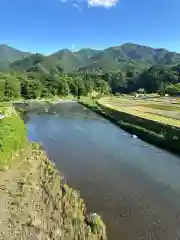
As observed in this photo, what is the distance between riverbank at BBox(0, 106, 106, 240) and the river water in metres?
1.69

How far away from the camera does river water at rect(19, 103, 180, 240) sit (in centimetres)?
2070

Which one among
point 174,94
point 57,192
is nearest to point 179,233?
point 57,192

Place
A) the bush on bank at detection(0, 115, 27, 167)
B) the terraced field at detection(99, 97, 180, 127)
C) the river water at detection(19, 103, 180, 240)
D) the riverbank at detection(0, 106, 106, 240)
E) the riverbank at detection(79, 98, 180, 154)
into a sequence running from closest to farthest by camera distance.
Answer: the riverbank at detection(0, 106, 106, 240) < the river water at detection(19, 103, 180, 240) < the bush on bank at detection(0, 115, 27, 167) < the riverbank at detection(79, 98, 180, 154) < the terraced field at detection(99, 97, 180, 127)

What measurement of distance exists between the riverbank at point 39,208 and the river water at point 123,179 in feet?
5.53

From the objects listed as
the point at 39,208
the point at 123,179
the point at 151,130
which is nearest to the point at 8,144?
the point at 123,179

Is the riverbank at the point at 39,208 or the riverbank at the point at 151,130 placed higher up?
the riverbank at the point at 39,208

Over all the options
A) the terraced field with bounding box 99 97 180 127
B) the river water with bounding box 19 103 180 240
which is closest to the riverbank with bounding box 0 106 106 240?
the river water with bounding box 19 103 180 240

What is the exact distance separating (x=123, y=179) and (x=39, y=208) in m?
11.8

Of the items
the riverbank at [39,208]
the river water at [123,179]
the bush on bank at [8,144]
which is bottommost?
the river water at [123,179]

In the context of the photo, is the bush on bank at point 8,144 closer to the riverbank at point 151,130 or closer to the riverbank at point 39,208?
the riverbank at point 39,208

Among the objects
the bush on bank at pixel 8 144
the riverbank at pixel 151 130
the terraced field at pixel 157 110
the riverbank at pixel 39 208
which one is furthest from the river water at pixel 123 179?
the terraced field at pixel 157 110

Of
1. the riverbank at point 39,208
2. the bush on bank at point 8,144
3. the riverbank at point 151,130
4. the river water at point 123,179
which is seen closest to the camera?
the riverbank at point 39,208

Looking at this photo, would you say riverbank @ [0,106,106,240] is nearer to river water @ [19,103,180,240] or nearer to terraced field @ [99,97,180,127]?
river water @ [19,103,180,240]

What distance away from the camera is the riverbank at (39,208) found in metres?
16.9
